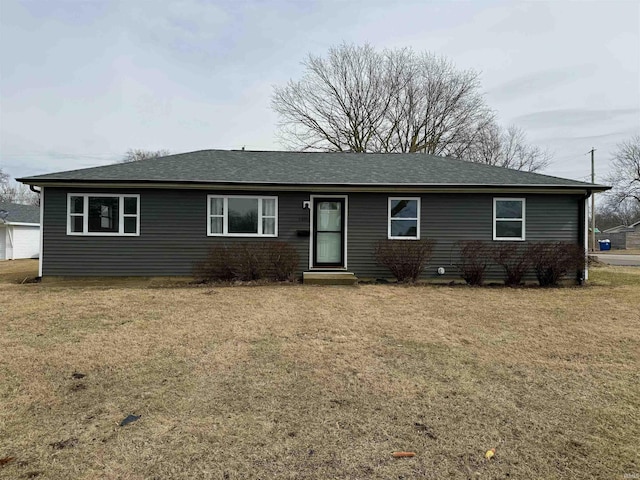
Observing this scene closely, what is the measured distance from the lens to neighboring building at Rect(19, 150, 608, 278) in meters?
9.88

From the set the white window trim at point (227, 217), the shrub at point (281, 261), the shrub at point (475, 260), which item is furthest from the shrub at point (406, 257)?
the white window trim at point (227, 217)

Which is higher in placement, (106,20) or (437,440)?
(106,20)

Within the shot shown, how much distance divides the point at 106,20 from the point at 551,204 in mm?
13373

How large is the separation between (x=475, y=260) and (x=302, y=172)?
529 cm

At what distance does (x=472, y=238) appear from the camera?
10258mm

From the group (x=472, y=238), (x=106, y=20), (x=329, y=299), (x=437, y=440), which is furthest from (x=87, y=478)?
(x=106, y=20)

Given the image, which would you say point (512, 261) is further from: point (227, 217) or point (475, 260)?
point (227, 217)

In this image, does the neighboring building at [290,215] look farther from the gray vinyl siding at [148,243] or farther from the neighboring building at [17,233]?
the neighboring building at [17,233]

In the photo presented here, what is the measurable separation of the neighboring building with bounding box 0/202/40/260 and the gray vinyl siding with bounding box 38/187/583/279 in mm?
14379

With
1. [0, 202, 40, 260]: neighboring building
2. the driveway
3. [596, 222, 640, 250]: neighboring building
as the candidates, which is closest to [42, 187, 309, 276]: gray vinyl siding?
[0, 202, 40, 260]: neighboring building

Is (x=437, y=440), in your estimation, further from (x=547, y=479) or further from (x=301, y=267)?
(x=301, y=267)

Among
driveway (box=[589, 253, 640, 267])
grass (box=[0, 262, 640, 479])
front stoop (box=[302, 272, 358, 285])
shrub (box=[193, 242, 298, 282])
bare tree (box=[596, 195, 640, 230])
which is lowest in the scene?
grass (box=[0, 262, 640, 479])

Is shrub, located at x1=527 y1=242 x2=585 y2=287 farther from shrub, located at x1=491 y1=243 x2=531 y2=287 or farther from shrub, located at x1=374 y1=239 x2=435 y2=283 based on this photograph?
shrub, located at x1=374 y1=239 x2=435 y2=283

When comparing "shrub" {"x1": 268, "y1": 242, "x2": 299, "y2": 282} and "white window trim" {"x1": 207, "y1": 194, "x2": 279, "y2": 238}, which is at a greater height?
"white window trim" {"x1": 207, "y1": 194, "x2": 279, "y2": 238}
